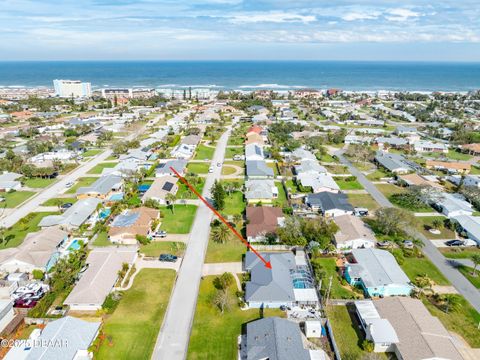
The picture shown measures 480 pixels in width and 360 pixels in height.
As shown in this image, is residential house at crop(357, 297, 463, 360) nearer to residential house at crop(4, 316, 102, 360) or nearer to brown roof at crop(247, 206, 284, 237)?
brown roof at crop(247, 206, 284, 237)

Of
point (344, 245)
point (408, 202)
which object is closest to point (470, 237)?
point (408, 202)

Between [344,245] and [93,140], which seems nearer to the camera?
[344,245]

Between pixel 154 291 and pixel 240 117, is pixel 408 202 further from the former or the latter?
pixel 240 117

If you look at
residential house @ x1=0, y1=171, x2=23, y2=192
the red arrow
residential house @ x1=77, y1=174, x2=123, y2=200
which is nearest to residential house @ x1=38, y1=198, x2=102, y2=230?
residential house @ x1=77, y1=174, x2=123, y2=200

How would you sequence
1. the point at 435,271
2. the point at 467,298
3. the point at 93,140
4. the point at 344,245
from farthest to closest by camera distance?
1. the point at 93,140
2. the point at 344,245
3. the point at 435,271
4. the point at 467,298

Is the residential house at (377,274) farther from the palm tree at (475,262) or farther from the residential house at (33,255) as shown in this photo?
the residential house at (33,255)

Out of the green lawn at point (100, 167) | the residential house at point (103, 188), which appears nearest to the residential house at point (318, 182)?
the residential house at point (103, 188)

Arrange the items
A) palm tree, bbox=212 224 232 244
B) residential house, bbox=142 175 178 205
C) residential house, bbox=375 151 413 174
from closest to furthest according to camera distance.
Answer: palm tree, bbox=212 224 232 244, residential house, bbox=142 175 178 205, residential house, bbox=375 151 413 174
